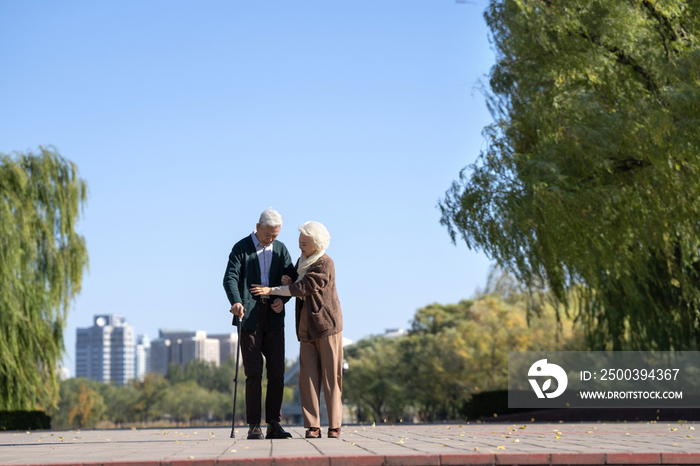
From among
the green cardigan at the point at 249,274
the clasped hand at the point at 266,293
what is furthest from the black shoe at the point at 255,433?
the clasped hand at the point at 266,293

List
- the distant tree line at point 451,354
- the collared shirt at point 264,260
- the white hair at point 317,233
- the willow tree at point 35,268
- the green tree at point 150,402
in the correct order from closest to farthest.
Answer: the white hair at point 317,233, the collared shirt at point 264,260, the willow tree at point 35,268, the distant tree line at point 451,354, the green tree at point 150,402

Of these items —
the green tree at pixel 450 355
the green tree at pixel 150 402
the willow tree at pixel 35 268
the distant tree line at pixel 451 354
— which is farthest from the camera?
the green tree at pixel 150 402

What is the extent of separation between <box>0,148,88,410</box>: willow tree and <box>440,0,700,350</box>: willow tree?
9.40 meters

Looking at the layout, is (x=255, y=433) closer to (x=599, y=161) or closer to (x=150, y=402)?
(x=599, y=161)

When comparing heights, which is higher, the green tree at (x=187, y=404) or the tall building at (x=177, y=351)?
the tall building at (x=177, y=351)

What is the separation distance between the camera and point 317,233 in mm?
6293

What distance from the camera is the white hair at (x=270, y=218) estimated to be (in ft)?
20.6

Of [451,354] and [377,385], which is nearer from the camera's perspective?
[451,354]

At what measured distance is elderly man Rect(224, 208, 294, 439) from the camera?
6105mm

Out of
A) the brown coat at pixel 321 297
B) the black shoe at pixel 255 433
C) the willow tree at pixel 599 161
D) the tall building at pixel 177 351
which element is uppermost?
the willow tree at pixel 599 161

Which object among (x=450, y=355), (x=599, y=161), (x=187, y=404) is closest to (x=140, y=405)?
(x=187, y=404)

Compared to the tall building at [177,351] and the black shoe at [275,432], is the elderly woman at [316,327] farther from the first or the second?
the tall building at [177,351]

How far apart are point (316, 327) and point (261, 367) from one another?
59cm

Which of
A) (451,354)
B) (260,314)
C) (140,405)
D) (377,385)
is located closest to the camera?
(260,314)
